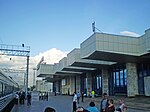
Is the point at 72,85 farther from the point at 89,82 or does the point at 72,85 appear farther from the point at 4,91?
the point at 4,91

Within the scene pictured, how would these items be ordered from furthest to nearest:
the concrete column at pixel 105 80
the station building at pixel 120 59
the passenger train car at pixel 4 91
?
the concrete column at pixel 105 80, the station building at pixel 120 59, the passenger train car at pixel 4 91

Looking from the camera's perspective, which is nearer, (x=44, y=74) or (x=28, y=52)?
(x=28, y=52)

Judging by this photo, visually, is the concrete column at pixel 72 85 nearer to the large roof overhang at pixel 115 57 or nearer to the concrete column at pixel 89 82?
the concrete column at pixel 89 82

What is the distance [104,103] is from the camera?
35.1ft

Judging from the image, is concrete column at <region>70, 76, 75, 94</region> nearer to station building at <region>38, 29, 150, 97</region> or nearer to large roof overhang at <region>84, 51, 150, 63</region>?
station building at <region>38, 29, 150, 97</region>

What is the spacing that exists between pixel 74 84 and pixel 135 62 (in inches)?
1445

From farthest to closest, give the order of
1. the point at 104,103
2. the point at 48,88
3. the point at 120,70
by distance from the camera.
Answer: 1. the point at 48,88
2. the point at 120,70
3. the point at 104,103

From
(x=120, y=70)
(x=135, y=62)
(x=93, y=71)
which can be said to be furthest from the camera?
(x=93, y=71)

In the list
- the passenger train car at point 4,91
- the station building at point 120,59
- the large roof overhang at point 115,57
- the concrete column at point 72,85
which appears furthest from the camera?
the concrete column at point 72,85

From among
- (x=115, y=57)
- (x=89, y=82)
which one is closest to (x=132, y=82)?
(x=115, y=57)

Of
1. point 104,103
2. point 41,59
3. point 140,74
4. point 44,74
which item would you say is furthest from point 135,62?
point 41,59

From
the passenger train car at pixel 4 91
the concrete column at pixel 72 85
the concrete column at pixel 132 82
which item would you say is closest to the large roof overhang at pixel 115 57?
the concrete column at pixel 132 82

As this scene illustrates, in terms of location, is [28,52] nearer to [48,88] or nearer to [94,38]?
[94,38]

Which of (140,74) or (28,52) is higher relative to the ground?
(28,52)
